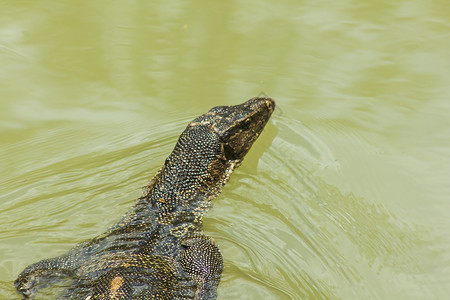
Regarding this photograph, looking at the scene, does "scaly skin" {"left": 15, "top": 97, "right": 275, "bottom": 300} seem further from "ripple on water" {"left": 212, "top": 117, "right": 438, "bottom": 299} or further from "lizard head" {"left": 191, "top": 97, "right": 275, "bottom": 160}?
"ripple on water" {"left": 212, "top": 117, "right": 438, "bottom": 299}

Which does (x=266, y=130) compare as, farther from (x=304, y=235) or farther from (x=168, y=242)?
(x=168, y=242)

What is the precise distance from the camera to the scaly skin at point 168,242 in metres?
4.12

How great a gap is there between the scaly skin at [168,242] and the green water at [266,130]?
24 centimetres

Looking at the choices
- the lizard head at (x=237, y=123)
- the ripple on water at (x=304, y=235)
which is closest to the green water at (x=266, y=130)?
the ripple on water at (x=304, y=235)

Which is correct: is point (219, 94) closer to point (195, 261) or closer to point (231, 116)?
point (231, 116)

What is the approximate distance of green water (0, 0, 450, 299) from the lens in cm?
467

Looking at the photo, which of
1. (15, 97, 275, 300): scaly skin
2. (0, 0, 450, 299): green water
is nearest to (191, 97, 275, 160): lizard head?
(15, 97, 275, 300): scaly skin

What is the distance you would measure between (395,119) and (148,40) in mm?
3540

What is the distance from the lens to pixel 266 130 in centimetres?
605

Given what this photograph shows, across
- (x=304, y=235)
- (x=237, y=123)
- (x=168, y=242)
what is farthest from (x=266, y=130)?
(x=168, y=242)

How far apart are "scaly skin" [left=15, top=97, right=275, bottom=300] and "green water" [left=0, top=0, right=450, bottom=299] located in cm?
24

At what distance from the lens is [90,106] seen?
6398 mm

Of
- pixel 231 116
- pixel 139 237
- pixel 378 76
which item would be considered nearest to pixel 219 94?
pixel 231 116

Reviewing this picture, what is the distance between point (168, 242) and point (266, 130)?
2.07 metres
